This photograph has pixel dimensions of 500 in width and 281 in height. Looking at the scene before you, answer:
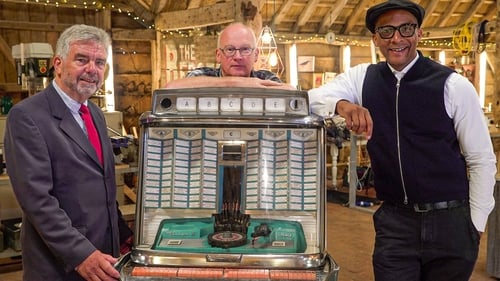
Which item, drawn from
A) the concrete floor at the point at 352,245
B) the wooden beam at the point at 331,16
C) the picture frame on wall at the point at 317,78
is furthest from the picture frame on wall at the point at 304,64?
the concrete floor at the point at 352,245

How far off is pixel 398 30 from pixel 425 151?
0.47m

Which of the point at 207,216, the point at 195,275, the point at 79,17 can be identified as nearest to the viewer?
the point at 195,275

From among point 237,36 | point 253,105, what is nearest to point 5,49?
point 237,36

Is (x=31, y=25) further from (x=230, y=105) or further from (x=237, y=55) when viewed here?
(x=230, y=105)

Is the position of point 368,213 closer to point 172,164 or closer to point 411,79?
point 411,79

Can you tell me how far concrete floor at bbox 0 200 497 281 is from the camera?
4426mm

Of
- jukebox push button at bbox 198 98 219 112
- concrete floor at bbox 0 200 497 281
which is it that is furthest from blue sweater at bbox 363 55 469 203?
concrete floor at bbox 0 200 497 281

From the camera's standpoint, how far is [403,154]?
2.12m

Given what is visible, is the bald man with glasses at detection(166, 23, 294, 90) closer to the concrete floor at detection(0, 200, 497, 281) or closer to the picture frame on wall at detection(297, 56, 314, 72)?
the concrete floor at detection(0, 200, 497, 281)

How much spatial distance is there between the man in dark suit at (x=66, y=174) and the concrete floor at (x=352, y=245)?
2770 mm

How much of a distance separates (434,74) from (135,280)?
134 cm

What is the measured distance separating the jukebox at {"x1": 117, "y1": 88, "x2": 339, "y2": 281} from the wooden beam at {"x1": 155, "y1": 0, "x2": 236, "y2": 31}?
4.82 meters

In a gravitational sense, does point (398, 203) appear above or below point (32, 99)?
below

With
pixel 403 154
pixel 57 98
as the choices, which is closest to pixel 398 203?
pixel 403 154
